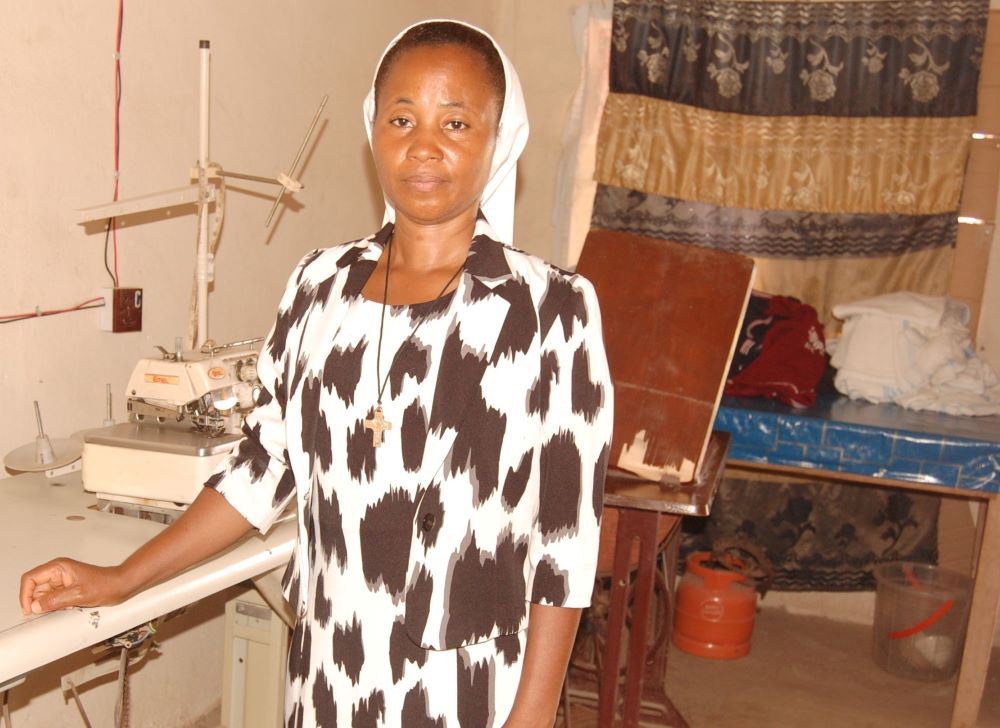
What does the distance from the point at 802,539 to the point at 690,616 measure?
2.58 ft

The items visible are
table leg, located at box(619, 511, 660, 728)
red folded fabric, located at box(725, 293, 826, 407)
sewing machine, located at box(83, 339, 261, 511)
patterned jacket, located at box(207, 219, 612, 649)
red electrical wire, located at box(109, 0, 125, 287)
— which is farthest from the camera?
red folded fabric, located at box(725, 293, 826, 407)

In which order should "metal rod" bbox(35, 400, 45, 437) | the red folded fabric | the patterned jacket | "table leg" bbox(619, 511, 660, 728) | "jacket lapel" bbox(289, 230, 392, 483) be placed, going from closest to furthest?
the patterned jacket, "jacket lapel" bbox(289, 230, 392, 483), "metal rod" bbox(35, 400, 45, 437), "table leg" bbox(619, 511, 660, 728), the red folded fabric

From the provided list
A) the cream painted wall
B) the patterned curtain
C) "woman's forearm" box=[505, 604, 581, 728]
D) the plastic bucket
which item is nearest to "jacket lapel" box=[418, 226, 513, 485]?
"woman's forearm" box=[505, 604, 581, 728]

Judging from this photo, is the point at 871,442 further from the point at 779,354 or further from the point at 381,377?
the point at 381,377

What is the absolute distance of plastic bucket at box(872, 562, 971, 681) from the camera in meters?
3.74

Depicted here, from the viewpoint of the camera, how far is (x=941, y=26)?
3975mm

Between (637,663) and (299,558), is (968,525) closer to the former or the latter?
(637,663)

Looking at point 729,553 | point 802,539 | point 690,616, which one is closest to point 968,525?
point 802,539

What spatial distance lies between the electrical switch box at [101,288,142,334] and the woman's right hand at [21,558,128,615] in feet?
3.95

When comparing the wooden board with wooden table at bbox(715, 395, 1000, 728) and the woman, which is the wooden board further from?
the woman

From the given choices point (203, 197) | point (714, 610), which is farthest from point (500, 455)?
point (714, 610)

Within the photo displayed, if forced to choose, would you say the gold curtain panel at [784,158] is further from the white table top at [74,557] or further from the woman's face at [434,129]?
the woman's face at [434,129]

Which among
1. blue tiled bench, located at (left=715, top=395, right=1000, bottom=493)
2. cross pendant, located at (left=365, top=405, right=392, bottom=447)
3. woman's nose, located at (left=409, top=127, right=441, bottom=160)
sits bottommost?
blue tiled bench, located at (left=715, top=395, right=1000, bottom=493)

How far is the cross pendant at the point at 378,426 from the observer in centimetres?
124
